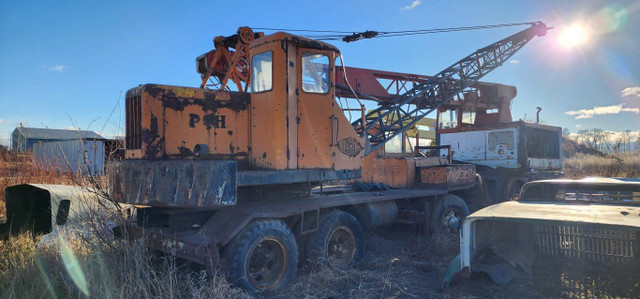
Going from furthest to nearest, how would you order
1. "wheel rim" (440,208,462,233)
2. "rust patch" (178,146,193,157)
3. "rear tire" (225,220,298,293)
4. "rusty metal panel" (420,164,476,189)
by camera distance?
"rusty metal panel" (420,164,476,189) < "wheel rim" (440,208,462,233) < "rust patch" (178,146,193,157) < "rear tire" (225,220,298,293)

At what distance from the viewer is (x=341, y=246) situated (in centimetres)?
575

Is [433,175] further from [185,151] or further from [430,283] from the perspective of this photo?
[185,151]

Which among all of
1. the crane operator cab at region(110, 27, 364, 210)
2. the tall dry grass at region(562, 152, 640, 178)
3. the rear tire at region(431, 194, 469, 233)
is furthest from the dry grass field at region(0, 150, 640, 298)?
the tall dry grass at region(562, 152, 640, 178)

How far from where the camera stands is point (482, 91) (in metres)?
13.2

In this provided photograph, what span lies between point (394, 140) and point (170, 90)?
583cm

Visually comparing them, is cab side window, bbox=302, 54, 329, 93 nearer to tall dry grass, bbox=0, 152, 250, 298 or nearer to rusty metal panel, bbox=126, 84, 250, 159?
rusty metal panel, bbox=126, 84, 250, 159

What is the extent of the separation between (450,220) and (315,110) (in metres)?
3.66

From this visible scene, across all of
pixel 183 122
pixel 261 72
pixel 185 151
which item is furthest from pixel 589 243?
pixel 183 122

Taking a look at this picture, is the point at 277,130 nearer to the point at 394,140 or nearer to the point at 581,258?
the point at 581,258

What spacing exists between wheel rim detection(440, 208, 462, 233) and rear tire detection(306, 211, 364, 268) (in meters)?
2.25

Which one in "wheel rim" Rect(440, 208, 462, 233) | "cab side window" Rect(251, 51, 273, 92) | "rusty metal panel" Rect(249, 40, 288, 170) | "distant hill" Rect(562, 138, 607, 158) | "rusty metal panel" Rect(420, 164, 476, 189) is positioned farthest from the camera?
"distant hill" Rect(562, 138, 607, 158)

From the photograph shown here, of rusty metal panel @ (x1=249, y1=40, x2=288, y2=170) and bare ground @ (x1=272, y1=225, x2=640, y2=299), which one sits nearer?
bare ground @ (x1=272, y1=225, x2=640, y2=299)

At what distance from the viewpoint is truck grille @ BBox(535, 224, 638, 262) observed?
414 cm

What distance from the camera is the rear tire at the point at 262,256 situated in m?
4.27
